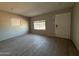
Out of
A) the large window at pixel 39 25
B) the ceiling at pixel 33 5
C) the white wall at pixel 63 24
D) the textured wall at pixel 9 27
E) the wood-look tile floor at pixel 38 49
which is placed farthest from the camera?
the large window at pixel 39 25

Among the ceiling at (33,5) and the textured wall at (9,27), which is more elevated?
the ceiling at (33,5)

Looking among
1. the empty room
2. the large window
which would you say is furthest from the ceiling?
the large window

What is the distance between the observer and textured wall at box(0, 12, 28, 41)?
531cm

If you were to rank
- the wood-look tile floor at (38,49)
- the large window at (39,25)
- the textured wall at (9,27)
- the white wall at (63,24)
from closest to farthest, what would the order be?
the wood-look tile floor at (38,49) < the white wall at (63,24) < the textured wall at (9,27) < the large window at (39,25)

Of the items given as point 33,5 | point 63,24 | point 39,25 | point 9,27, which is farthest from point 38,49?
point 39,25

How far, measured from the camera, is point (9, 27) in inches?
234

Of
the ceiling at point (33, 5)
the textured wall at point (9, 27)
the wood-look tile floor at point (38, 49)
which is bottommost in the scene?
the wood-look tile floor at point (38, 49)

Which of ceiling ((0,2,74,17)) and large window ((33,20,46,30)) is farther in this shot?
large window ((33,20,46,30))

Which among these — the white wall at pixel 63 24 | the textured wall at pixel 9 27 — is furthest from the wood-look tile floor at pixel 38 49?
the textured wall at pixel 9 27

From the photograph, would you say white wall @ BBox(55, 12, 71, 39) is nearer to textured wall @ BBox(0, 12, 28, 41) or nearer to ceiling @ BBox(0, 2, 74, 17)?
ceiling @ BBox(0, 2, 74, 17)

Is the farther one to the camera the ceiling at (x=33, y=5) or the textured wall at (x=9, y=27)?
the textured wall at (x=9, y=27)

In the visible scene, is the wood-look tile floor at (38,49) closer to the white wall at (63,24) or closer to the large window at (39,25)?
the white wall at (63,24)

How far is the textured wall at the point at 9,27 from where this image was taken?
5.31m

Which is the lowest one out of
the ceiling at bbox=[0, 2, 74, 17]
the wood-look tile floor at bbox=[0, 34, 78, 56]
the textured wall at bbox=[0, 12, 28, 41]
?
Answer: the wood-look tile floor at bbox=[0, 34, 78, 56]
